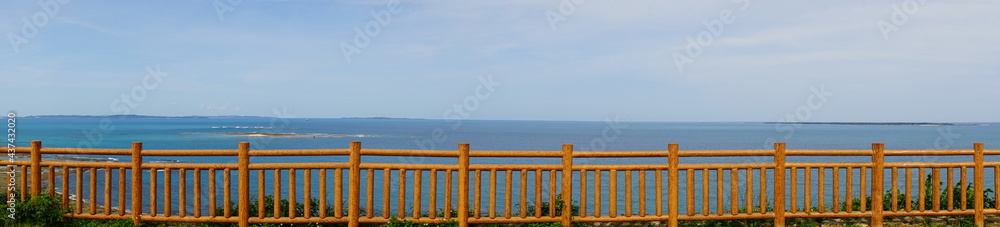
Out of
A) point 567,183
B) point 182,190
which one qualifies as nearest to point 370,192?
point 182,190

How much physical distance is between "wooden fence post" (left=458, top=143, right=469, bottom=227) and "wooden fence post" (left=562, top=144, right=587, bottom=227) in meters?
1.09

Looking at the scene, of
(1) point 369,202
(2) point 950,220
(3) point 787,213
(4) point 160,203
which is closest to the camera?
(1) point 369,202

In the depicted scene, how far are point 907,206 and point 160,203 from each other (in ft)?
63.5

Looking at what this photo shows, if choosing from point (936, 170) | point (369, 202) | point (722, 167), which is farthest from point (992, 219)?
point (369, 202)

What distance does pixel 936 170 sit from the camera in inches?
333

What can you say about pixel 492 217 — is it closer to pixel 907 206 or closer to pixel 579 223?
pixel 579 223

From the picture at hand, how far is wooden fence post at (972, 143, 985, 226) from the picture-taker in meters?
8.52

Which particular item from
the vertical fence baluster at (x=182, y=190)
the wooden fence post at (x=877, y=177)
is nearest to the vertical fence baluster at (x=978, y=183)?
the wooden fence post at (x=877, y=177)

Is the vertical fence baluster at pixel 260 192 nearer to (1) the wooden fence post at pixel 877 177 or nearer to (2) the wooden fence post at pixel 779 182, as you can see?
(2) the wooden fence post at pixel 779 182

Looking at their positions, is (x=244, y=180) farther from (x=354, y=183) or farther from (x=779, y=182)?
(x=779, y=182)

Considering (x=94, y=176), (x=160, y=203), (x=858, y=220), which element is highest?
(x=94, y=176)

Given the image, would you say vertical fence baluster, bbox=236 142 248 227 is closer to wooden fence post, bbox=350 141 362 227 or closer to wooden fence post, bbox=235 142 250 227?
wooden fence post, bbox=235 142 250 227

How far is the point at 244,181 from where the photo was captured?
771 cm

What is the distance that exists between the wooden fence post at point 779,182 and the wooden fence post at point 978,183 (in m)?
2.51
